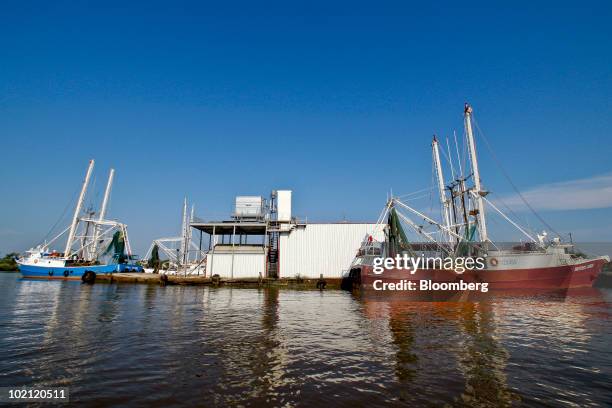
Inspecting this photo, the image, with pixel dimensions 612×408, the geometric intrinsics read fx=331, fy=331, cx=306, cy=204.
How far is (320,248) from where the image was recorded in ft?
170

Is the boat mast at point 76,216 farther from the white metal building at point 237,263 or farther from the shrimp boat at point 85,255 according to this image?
the white metal building at point 237,263

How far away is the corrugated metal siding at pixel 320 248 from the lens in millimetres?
51062

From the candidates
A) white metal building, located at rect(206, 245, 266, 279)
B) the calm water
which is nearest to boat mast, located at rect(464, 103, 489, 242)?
the calm water

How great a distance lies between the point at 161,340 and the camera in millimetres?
14539

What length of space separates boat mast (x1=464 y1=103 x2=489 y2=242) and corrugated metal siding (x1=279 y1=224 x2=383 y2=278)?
45.5 feet

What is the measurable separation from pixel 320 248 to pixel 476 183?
24788 mm

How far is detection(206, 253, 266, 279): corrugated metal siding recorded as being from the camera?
172ft

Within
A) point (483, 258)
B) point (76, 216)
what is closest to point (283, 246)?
point (483, 258)

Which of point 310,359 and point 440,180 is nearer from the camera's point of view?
point 310,359

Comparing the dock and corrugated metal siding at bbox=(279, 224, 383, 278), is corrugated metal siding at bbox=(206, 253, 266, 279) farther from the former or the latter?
corrugated metal siding at bbox=(279, 224, 383, 278)

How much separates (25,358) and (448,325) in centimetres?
1924

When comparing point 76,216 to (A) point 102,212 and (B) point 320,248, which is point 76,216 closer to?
(A) point 102,212

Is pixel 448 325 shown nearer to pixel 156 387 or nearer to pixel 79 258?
pixel 156 387

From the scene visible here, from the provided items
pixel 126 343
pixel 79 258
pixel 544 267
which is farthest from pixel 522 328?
pixel 79 258
